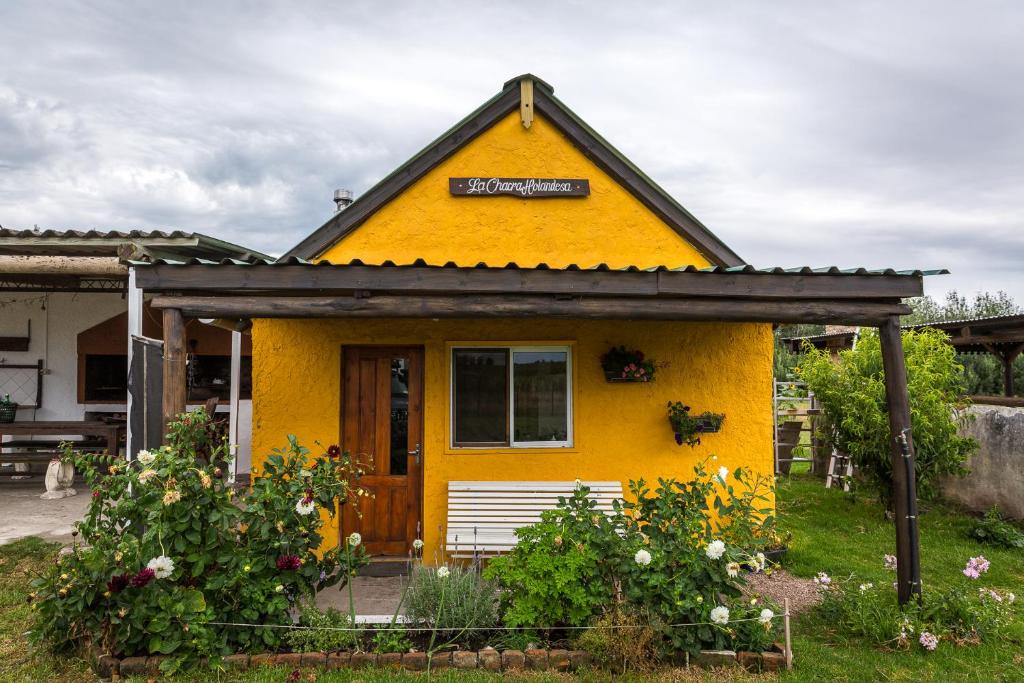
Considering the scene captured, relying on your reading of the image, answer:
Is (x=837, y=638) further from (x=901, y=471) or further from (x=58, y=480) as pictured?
(x=58, y=480)

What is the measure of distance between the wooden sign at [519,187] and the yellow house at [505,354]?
0.05 ft

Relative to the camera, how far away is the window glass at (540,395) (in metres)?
6.62

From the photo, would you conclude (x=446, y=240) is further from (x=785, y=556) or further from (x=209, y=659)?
(x=785, y=556)

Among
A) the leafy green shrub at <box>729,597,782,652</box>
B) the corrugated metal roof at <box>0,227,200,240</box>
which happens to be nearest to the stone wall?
the leafy green shrub at <box>729,597,782,652</box>

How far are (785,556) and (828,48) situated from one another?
6.85 metres

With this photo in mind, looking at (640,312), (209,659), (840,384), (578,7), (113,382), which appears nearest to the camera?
(209,659)

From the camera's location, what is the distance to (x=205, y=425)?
15.3 feet

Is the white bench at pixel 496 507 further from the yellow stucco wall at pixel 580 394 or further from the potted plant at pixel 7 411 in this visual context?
the potted plant at pixel 7 411

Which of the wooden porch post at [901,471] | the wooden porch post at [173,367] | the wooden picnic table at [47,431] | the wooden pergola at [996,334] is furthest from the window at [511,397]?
the wooden picnic table at [47,431]

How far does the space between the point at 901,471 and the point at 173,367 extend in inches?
229

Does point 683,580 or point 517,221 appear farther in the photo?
point 517,221

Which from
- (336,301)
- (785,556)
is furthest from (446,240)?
(785,556)

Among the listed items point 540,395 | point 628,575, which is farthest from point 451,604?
point 540,395

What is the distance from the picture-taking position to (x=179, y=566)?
157 inches
